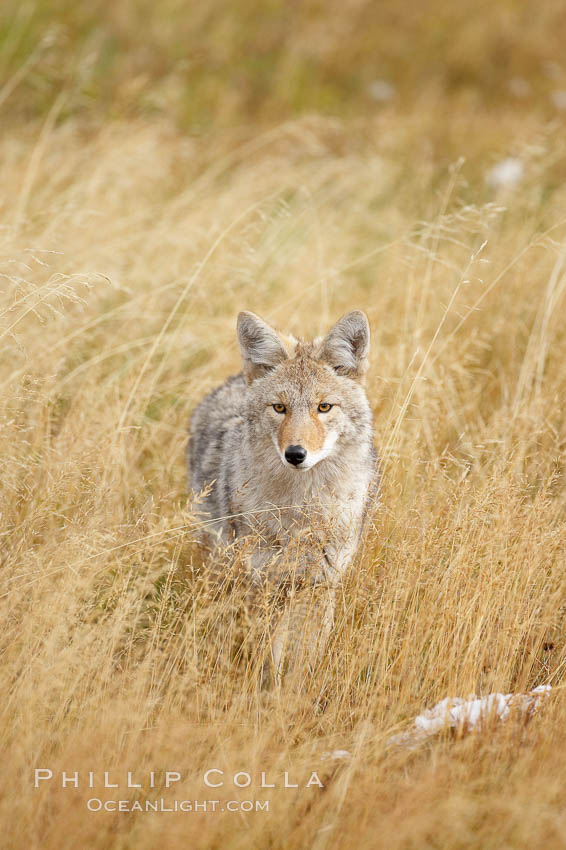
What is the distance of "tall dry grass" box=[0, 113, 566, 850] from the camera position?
2.55m

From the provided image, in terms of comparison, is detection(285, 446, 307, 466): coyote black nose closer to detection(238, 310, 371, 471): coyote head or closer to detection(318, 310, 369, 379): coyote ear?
detection(238, 310, 371, 471): coyote head

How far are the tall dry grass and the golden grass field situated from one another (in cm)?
2

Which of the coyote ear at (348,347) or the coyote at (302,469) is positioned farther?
the coyote ear at (348,347)

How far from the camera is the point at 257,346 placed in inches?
159

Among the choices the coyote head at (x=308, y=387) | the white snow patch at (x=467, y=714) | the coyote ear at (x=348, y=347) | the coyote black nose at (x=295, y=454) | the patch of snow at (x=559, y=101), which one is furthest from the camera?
the patch of snow at (x=559, y=101)

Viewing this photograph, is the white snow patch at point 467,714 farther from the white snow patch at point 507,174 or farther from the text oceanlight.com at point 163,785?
the white snow patch at point 507,174

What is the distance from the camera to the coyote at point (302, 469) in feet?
11.4

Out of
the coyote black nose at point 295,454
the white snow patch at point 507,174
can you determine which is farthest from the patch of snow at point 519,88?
the coyote black nose at point 295,454

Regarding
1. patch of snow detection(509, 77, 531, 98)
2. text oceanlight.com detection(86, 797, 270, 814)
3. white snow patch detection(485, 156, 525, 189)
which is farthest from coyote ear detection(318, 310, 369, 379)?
patch of snow detection(509, 77, 531, 98)

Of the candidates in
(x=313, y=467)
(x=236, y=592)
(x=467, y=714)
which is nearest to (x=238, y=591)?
(x=236, y=592)

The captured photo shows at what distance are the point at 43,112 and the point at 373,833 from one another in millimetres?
8572

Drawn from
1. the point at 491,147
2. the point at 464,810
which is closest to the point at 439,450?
the point at 464,810

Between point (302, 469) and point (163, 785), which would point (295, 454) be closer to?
point (302, 469)

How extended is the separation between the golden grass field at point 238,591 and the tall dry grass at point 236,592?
0.05ft
